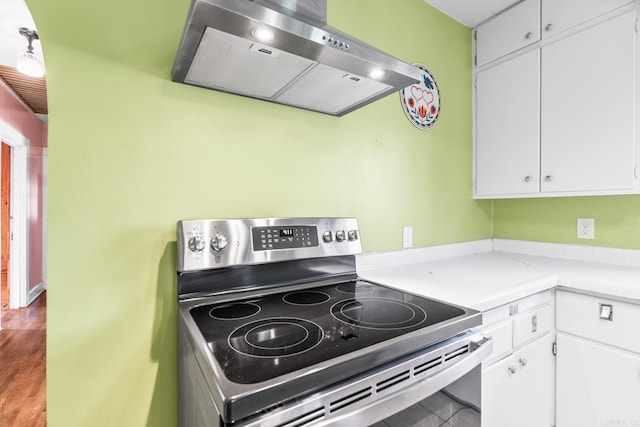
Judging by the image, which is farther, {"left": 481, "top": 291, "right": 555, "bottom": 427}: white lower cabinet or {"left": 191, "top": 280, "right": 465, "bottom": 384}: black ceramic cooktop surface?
{"left": 481, "top": 291, "right": 555, "bottom": 427}: white lower cabinet

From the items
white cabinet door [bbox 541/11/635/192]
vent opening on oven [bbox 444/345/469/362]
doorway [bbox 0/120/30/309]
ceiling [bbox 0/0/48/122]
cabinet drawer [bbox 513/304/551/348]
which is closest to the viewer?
vent opening on oven [bbox 444/345/469/362]

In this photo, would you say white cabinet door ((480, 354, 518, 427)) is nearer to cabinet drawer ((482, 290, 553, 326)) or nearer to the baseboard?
cabinet drawer ((482, 290, 553, 326))

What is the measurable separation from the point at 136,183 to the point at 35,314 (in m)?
4.04

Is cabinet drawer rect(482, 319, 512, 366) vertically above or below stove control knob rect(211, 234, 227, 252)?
below

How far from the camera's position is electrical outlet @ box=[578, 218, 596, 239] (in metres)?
1.78

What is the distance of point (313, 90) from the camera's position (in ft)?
3.84

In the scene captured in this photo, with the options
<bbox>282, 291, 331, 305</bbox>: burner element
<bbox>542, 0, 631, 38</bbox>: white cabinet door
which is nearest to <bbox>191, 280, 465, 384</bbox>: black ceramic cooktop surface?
<bbox>282, 291, 331, 305</bbox>: burner element

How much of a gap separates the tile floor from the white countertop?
1.05 feet

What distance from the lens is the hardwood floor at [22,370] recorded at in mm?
1790

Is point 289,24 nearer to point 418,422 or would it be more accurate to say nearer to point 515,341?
point 418,422

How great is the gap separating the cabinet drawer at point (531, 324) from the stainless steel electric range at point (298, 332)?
43 cm

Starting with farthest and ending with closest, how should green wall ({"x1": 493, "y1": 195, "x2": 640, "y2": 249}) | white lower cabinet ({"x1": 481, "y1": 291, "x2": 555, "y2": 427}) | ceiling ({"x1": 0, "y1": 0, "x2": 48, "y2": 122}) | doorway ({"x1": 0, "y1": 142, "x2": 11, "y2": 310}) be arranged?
1. doorway ({"x1": 0, "y1": 142, "x2": 11, "y2": 310})
2. ceiling ({"x1": 0, "y1": 0, "x2": 48, "y2": 122})
3. green wall ({"x1": 493, "y1": 195, "x2": 640, "y2": 249})
4. white lower cabinet ({"x1": 481, "y1": 291, "x2": 555, "y2": 427})

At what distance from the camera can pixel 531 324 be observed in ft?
4.23

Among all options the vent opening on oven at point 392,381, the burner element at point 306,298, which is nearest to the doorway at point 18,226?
the burner element at point 306,298
